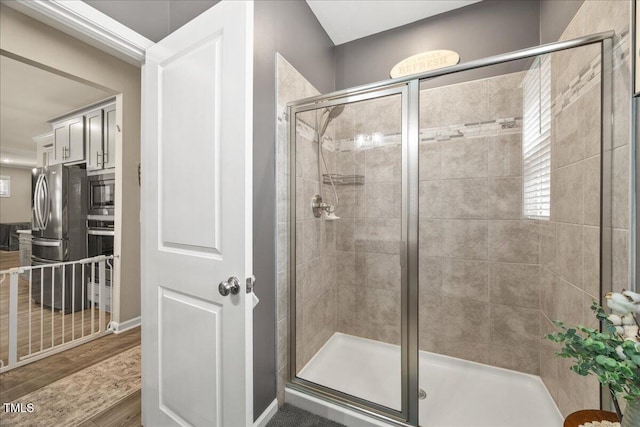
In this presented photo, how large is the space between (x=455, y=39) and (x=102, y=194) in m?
3.86

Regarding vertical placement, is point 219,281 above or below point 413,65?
below

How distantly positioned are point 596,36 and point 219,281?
179cm

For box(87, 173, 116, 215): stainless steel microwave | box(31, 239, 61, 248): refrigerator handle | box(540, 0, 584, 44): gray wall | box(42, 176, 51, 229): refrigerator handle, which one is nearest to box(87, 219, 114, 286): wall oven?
box(87, 173, 116, 215): stainless steel microwave

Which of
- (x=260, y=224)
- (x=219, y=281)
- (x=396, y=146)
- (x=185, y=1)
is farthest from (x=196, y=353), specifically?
(x=185, y=1)

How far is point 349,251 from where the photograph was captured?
1.91 meters

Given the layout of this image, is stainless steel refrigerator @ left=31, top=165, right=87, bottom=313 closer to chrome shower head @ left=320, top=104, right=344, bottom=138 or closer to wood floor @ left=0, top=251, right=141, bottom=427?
wood floor @ left=0, top=251, right=141, bottom=427

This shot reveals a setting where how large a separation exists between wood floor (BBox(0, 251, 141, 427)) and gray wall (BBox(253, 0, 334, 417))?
2.59 feet

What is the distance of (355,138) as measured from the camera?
176 cm

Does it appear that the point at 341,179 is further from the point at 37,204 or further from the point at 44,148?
the point at 44,148

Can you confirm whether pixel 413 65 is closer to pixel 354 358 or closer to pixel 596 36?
pixel 596 36

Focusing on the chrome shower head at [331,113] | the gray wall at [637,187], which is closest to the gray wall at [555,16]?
the gray wall at [637,187]

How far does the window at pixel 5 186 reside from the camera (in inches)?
229

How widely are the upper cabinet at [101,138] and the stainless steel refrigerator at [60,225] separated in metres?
0.28

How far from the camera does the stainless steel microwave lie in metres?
3.00
